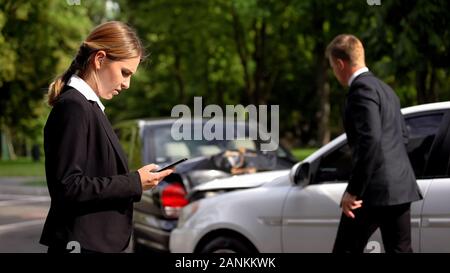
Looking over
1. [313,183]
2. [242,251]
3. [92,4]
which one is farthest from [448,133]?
[92,4]

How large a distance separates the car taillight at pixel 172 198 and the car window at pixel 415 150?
7.28ft

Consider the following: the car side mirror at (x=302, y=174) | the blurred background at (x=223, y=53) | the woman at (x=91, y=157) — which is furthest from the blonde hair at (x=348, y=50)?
the blurred background at (x=223, y=53)

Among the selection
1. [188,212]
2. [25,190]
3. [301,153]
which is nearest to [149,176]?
[188,212]

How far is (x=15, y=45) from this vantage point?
29281mm

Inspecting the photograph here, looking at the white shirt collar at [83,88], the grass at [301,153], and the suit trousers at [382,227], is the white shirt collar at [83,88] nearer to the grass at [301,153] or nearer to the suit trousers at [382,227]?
the suit trousers at [382,227]

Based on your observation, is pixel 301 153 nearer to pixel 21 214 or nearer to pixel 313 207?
pixel 21 214

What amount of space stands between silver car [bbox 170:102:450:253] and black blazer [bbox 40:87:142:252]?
8.64 feet

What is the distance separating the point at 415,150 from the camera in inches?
213

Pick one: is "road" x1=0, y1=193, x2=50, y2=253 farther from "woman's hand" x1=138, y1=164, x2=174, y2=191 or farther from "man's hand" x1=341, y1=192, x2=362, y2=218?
"woman's hand" x1=138, y1=164, x2=174, y2=191

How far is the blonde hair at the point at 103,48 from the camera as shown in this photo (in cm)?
298

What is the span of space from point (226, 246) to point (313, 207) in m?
0.88

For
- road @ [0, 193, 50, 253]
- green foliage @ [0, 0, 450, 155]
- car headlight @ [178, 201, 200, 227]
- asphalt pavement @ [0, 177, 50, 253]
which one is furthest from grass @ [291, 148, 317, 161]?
car headlight @ [178, 201, 200, 227]
